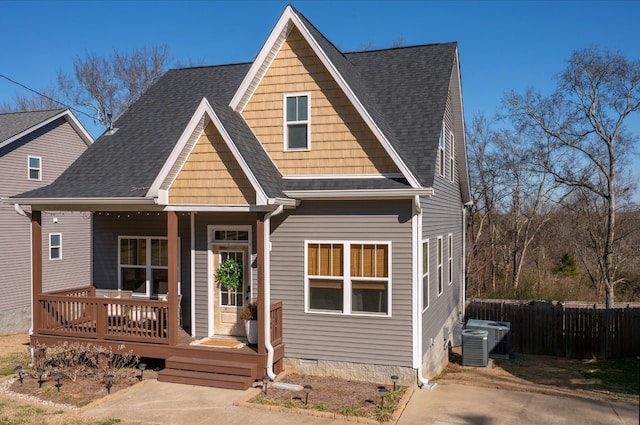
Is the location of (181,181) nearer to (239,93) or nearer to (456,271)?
(239,93)

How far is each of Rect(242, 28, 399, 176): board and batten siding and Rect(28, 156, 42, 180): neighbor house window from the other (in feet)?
38.3

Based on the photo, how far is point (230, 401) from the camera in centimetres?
932

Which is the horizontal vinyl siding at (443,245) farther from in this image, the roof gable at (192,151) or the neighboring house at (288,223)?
the roof gable at (192,151)

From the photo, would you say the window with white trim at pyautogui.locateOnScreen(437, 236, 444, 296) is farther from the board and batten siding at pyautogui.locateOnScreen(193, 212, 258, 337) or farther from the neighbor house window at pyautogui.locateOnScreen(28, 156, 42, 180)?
the neighbor house window at pyautogui.locateOnScreen(28, 156, 42, 180)

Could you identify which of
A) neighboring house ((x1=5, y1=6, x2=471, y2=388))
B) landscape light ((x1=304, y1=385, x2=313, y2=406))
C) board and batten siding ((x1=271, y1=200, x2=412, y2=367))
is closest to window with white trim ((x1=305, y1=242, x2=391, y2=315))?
neighboring house ((x1=5, y1=6, x2=471, y2=388))

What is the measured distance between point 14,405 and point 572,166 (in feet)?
85.1

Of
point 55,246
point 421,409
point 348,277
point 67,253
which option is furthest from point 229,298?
point 67,253

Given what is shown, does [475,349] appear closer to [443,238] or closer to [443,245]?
[443,245]

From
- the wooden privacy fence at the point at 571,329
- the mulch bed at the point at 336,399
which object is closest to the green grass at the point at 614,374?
the wooden privacy fence at the point at 571,329

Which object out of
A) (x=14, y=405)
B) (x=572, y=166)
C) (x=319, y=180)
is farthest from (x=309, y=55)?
(x=572, y=166)

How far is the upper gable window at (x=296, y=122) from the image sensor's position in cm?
1142

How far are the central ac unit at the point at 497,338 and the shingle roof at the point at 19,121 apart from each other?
16688 millimetres

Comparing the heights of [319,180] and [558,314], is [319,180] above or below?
above

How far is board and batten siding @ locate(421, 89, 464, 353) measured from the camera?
11.7 m
